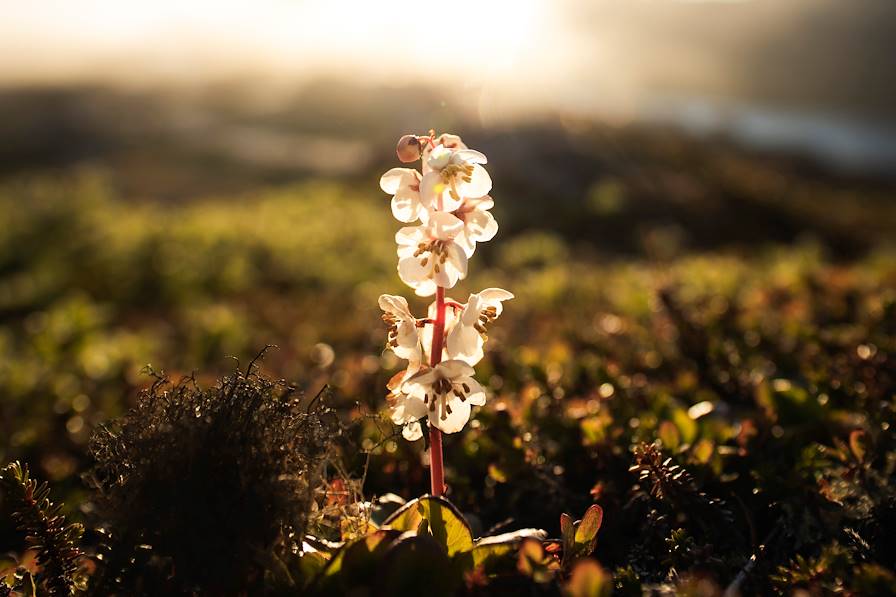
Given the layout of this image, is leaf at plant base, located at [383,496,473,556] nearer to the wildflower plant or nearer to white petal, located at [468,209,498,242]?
the wildflower plant

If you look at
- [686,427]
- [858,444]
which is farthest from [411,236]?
[858,444]

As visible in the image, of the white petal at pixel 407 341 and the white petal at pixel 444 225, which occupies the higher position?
the white petal at pixel 444 225

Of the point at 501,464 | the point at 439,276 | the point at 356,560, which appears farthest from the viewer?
the point at 501,464

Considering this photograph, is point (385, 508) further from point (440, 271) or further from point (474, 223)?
point (474, 223)

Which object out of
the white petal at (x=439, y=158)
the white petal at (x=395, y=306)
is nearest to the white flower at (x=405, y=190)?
the white petal at (x=439, y=158)

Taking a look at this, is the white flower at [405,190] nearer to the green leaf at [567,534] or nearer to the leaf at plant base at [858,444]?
the green leaf at [567,534]

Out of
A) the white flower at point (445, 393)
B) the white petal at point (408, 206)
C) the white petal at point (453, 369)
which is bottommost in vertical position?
the white flower at point (445, 393)

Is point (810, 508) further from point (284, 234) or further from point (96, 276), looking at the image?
point (284, 234)
